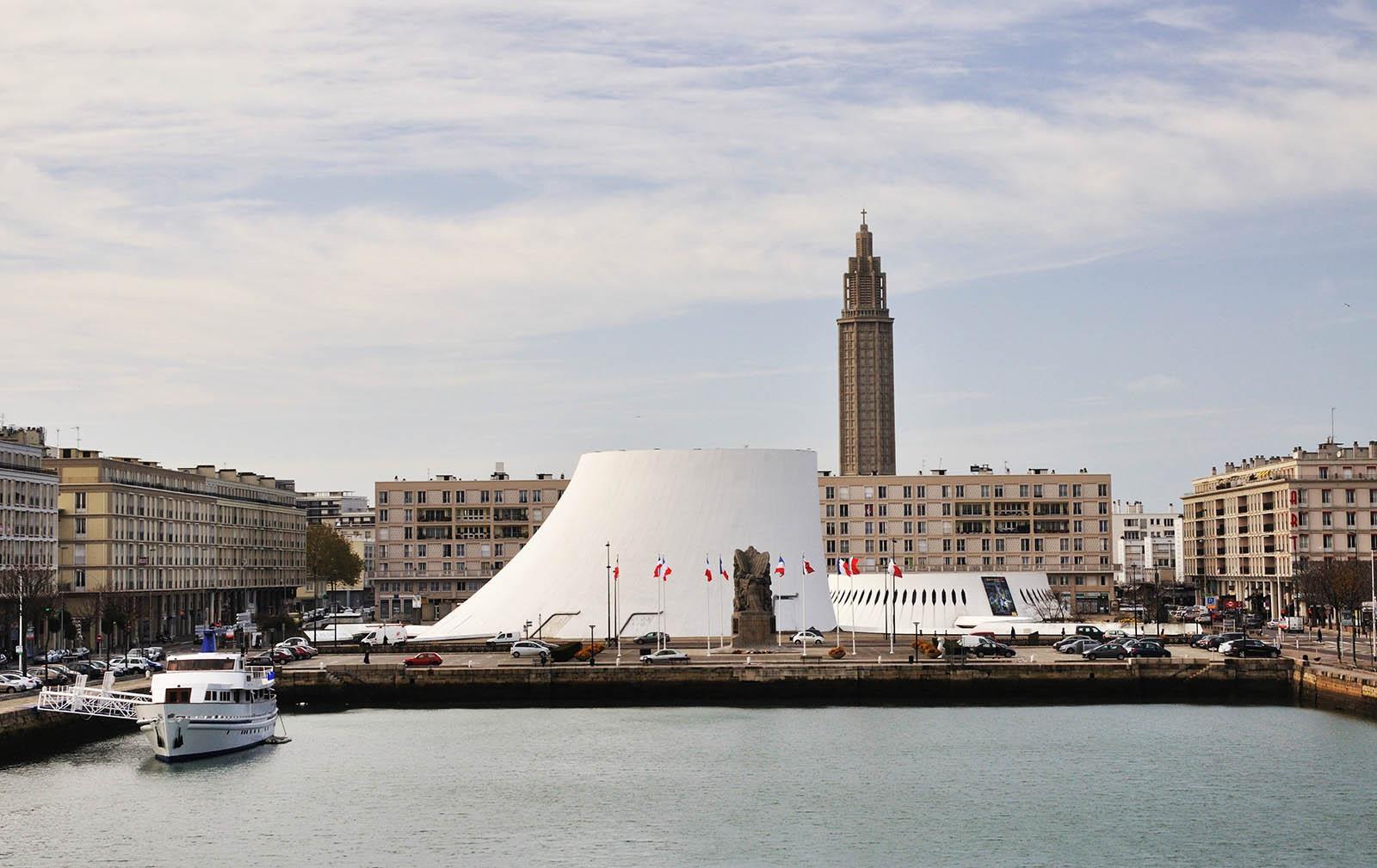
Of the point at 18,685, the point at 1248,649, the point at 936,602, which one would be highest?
the point at 936,602

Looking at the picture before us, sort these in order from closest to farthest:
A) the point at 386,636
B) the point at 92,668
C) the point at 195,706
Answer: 1. the point at 195,706
2. the point at 92,668
3. the point at 386,636

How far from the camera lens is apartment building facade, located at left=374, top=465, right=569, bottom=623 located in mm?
125562

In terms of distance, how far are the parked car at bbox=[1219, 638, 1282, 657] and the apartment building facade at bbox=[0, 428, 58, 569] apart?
2115 inches

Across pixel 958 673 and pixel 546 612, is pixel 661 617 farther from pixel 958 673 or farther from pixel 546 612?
pixel 958 673

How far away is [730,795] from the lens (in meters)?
46.6

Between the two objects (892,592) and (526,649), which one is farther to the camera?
(892,592)

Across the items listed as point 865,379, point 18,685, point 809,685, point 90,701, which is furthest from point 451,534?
point 865,379

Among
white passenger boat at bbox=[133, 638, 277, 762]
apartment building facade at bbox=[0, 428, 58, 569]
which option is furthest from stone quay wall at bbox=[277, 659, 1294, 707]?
apartment building facade at bbox=[0, 428, 58, 569]

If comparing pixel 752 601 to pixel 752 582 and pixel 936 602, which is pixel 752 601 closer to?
pixel 752 582

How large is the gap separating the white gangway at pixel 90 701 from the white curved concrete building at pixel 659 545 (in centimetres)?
2981

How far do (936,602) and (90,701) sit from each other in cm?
5370

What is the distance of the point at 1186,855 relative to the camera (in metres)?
39.4

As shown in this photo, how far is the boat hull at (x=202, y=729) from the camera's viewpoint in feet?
175

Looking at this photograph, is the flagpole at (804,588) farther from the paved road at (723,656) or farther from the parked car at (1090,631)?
the parked car at (1090,631)
